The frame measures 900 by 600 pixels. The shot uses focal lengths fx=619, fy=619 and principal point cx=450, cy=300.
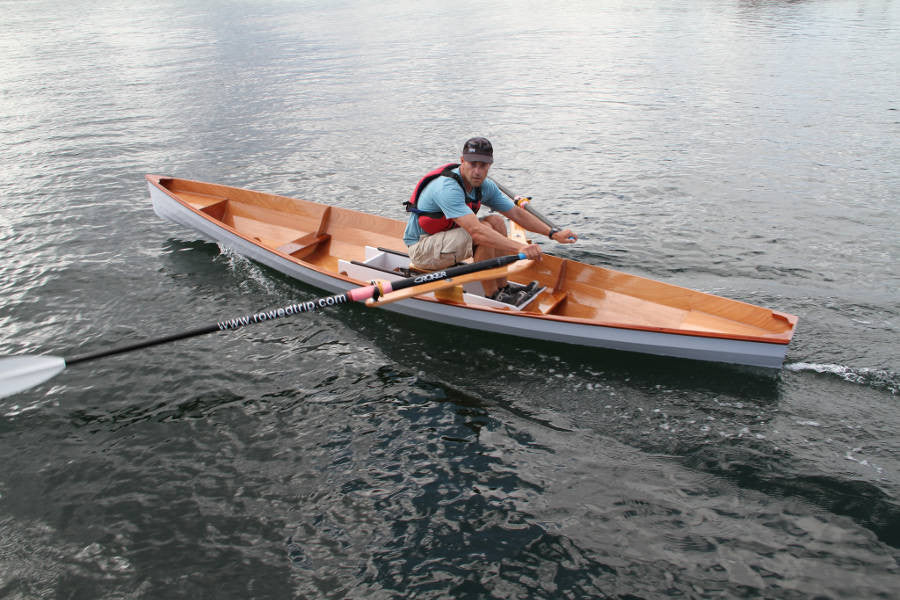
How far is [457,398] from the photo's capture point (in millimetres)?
8258

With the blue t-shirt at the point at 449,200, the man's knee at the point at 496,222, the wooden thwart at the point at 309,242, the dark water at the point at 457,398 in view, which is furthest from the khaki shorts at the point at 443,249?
the wooden thwart at the point at 309,242

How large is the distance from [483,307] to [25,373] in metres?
6.05

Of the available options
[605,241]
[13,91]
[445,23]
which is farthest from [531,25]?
[605,241]

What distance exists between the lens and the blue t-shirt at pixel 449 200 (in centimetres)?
862

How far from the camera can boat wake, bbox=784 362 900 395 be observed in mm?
7910

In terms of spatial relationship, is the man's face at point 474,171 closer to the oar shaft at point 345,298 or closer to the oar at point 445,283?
the oar shaft at point 345,298

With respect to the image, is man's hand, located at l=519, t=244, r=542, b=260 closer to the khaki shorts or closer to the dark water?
the khaki shorts

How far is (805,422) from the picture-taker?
24.4 feet

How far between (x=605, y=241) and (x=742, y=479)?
6875 mm

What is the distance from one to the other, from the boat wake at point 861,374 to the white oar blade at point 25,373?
31.5 ft

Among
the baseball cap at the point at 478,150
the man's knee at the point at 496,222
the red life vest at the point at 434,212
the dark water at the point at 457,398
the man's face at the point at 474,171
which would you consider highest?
the baseball cap at the point at 478,150

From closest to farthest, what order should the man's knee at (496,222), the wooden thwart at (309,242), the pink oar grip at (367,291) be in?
the pink oar grip at (367,291) → the man's knee at (496,222) → the wooden thwart at (309,242)

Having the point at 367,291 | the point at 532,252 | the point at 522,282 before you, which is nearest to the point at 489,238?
the point at 532,252

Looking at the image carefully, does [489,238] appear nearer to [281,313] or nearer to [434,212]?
[434,212]
